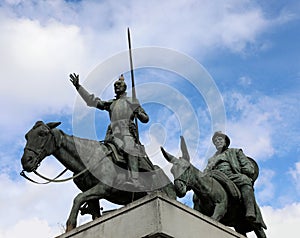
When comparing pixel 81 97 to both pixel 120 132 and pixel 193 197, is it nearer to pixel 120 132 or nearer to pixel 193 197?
pixel 120 132

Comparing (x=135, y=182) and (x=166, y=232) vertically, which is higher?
(x=135, y=182)

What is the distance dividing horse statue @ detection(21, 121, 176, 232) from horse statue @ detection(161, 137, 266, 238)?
0.63 meters

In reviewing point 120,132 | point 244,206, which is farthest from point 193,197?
point 120,132

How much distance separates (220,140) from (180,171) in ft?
9.69

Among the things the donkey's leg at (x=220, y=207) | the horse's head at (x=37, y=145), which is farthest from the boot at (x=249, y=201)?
the horse's head at (x=37, y=145)

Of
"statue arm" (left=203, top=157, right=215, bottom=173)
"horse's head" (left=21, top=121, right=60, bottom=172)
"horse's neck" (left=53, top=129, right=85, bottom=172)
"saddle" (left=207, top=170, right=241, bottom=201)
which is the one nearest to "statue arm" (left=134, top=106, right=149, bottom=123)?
"horse's neck" (left=53, top=129, right=85, bottom=172)

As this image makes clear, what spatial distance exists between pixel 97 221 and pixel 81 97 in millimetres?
3347

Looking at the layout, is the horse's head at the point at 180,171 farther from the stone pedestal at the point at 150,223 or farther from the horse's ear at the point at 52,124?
the horse's ear at the point at 52,124

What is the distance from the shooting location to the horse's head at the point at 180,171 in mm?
12539

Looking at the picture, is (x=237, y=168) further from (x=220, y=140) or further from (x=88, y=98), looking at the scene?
(x=88, y=98)

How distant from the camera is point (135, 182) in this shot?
13.1m

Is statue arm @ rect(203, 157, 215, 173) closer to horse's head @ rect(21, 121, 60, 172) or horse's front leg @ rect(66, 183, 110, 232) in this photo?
horse's front leg @ rect(66, 183, 110, 232)

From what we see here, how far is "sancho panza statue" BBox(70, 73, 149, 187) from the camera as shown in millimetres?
13524

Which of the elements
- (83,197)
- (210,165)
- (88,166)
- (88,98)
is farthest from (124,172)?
(210,165)
